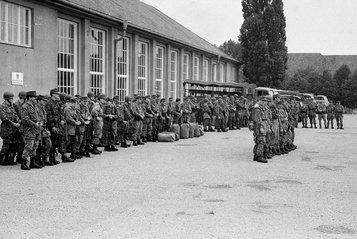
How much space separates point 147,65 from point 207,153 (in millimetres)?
13688

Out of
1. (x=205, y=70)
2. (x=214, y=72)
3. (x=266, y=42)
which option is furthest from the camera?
(x=266, y=42)

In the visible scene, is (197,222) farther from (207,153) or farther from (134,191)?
(207,153)

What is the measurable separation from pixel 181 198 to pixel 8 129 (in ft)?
19.0

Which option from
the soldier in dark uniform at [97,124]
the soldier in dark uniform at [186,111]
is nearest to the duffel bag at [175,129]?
the soldier in dark uniform at [186,111]

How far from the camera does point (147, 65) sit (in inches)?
1117

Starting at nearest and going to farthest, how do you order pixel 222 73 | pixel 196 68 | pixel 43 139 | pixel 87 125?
pixel 43 139 → pixel 87 125 → pixel 196 68 → pixel 222 73

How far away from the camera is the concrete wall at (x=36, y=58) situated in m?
16.4

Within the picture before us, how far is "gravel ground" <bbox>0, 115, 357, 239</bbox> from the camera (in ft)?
A: 21.4

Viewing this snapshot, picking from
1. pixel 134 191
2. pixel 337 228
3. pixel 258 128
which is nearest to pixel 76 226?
pixel 134 191

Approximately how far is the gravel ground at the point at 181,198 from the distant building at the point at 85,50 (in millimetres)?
5427

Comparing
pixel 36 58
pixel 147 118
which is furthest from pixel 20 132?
pixel 147 118

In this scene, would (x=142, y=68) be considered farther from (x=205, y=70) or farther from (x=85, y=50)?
(x=205, y=70)

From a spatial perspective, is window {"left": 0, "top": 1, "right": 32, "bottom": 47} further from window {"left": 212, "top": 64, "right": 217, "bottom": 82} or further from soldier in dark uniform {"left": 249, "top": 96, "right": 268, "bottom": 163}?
window {"left": 212, "top": 64, "right": 217, "bottom": 82}

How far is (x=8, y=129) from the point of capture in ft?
40.4
